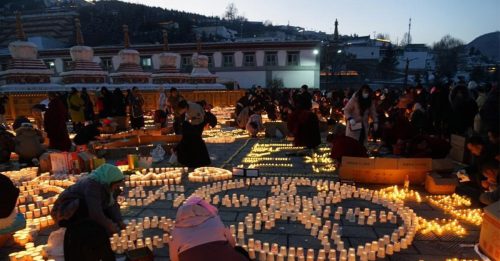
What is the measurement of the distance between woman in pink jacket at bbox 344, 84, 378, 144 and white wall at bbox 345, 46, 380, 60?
50682mm

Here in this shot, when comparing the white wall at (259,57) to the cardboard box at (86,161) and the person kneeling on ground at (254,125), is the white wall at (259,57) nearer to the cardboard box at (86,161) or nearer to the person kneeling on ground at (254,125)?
the person kneeling on ground at (254,125)

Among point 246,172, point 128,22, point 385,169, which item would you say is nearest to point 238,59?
point 128,22

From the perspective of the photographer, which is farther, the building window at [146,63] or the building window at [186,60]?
the building window at [146,63]

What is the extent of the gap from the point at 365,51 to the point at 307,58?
24262mm

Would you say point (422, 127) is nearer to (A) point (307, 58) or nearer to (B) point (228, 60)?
(A) point (307, 58)

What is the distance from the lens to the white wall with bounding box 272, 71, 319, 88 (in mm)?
35156

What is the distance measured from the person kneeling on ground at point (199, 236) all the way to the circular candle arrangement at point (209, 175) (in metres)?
3.59

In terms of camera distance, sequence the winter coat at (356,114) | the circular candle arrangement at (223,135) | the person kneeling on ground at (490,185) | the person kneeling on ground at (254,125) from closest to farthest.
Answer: the person kneeling on ground at (490,185)
the winter coat at (356,114)
the circular candle arrangement at (223,135)
the person kneeling on ground at (254,125)

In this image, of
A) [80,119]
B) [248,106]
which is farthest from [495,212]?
[80,119]

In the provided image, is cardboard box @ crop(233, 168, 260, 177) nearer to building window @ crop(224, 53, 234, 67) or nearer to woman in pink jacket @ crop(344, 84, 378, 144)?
woman in pink jacket @ crop(344, 84, 378, 144)

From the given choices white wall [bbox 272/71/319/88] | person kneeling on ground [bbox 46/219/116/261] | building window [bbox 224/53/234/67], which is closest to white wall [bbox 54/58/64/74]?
building window [bbox 224/53/234/67]

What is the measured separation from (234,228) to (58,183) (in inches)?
146

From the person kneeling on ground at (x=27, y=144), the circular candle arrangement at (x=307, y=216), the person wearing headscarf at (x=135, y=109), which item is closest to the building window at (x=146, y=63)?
the person wearing headscarf at (x=135, y=109)

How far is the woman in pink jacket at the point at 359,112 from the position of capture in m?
6.87
